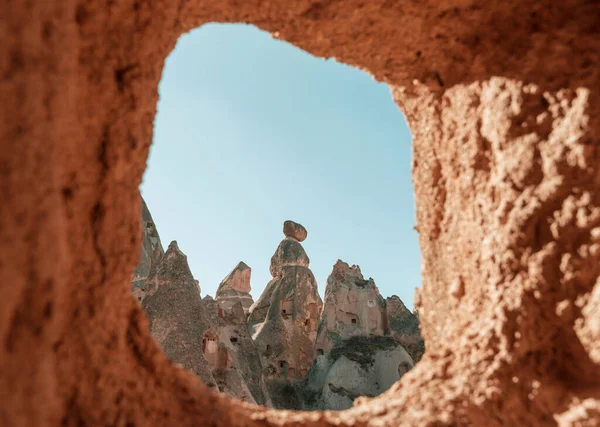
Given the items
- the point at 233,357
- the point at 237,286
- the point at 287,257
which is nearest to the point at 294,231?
the point at 287,257

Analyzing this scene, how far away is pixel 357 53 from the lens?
3.51 m

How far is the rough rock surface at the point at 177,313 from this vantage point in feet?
39.8

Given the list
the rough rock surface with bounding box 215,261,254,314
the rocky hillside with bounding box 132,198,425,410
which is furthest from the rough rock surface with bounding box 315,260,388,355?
the rough rock surface with bounding box 215,261,254,314

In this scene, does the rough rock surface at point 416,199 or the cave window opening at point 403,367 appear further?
the cave window opening at point 403,367

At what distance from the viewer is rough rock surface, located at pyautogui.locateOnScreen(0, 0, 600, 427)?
160 cm

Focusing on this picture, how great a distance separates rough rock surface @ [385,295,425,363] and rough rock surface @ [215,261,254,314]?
1163 cm

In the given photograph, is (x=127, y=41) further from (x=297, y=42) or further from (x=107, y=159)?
(x=297, y=42)

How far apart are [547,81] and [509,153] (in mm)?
442

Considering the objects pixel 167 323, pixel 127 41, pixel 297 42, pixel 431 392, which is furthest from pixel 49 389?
pixel 167 323

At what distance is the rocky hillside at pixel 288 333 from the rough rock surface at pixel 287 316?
0.14ft

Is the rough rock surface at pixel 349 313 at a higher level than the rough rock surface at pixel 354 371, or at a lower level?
higher

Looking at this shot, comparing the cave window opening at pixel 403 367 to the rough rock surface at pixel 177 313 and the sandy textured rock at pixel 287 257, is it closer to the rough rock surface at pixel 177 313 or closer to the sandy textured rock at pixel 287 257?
the rough rock surface at pixel 177 313

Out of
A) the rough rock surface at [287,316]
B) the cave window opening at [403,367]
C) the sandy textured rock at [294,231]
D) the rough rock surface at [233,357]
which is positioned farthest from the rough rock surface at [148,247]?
the cave window opening at [403,367]

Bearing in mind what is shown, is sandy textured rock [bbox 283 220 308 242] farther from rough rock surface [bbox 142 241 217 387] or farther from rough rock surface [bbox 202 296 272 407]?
rough rock surface [bbox 142 241 217 387]
